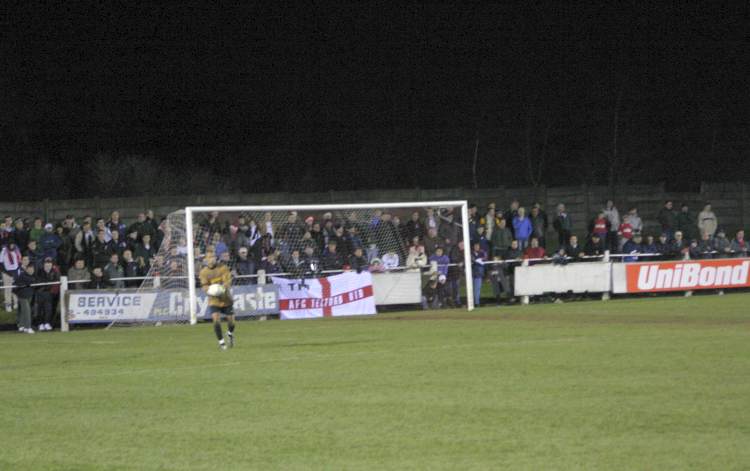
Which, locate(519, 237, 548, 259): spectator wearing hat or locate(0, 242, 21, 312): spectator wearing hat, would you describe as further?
locate(519, 237, 548, 259): spectator wearing hat

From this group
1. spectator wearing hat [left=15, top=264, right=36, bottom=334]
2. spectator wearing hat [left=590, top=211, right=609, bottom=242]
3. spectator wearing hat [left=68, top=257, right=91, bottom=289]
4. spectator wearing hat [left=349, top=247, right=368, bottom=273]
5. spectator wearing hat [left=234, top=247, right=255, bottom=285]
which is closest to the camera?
spectator wearing hat [left=15, top=264, right=36, bottom=334]

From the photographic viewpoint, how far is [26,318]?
25.3m

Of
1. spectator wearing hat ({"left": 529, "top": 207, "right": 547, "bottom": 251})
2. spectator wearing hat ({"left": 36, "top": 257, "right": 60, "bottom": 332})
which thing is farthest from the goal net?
spectator wearing hat ({"left": 529, "top": 207, "right": 547, "bottom": 251})

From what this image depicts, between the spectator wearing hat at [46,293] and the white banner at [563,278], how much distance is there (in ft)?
38.3

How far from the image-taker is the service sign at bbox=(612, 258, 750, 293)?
30.9 metres

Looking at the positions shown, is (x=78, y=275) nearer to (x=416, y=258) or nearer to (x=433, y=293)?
(x=416, y=258)

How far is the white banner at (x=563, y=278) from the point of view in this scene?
3022cm

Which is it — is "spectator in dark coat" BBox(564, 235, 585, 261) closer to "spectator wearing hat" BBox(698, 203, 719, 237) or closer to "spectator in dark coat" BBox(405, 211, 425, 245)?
"spectator in dark coat" BBox(405, 211, 425, 245)

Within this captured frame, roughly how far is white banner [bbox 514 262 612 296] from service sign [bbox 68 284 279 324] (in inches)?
301

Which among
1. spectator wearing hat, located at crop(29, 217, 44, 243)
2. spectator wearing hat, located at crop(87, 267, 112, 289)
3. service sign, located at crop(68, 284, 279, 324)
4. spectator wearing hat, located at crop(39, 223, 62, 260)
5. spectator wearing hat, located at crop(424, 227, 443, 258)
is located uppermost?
spectator wearing hat, located at crop(29, 217, 44, 243)

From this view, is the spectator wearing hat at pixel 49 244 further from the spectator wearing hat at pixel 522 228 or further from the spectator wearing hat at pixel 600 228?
the spectator wearing hat at pixel 600 228

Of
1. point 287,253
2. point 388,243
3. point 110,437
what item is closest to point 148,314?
point 287,253

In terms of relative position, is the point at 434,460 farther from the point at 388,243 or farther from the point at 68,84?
the point at 68,84

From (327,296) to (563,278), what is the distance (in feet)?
21.9
